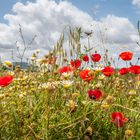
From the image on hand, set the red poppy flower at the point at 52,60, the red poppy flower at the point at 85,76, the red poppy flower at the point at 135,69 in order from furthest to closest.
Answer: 1. the red poppy flower at the point at 52,60
2. the red poppy flower at the point at 135,69
3. the red poppy flower at the point at 85,76

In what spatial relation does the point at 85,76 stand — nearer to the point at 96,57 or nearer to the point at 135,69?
the point at 135,69

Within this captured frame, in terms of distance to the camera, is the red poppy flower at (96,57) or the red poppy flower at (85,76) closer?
the red poppy flower at (85,76)

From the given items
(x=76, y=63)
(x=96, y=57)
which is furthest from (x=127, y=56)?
(x=76, y=63)

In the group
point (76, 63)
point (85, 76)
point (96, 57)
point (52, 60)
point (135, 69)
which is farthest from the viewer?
point (96, 57)

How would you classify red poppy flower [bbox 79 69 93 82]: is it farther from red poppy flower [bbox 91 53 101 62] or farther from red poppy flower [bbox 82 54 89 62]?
red poppy flower [bbox 91 53 101 62]

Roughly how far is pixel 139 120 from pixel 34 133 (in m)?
1.01

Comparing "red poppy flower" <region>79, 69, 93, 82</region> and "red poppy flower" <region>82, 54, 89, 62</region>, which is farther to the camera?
"red poppy flower" <region>82, 54, 89, 62</region>

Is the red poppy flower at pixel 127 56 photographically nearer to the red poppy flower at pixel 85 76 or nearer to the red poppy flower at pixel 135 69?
the red poppy flower at pixel 135 69

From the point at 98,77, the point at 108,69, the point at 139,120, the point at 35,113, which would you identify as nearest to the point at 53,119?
the point at 35,113

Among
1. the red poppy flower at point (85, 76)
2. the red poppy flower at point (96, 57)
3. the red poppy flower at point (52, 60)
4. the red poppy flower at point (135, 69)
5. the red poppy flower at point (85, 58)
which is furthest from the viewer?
the red poppy flower at point (96, 57)

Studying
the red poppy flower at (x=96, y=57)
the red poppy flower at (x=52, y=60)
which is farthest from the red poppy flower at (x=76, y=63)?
the red poppy flower at (x=96, y=57)

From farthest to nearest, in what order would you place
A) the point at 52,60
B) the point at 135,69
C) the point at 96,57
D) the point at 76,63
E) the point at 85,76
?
the point at 96,57
the point at 52,60
the point at 76,63
the point at 135,69
the point at 85,76

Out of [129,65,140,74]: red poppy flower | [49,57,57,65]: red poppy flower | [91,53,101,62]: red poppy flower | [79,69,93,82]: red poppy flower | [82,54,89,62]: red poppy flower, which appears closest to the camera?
[79,69,93,82]: red poppy flower

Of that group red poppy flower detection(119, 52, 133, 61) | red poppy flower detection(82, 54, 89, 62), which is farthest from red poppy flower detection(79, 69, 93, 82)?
red poppy flower detection(119, 52, 133, 61)
